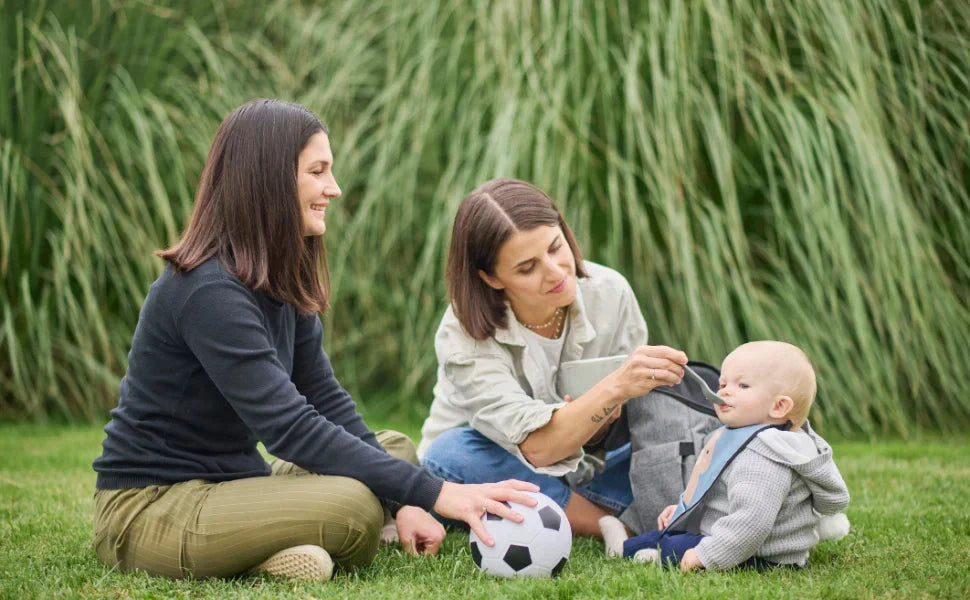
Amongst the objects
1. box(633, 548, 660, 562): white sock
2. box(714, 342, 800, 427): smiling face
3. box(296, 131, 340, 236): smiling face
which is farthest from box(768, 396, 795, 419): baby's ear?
box(296, 131, 340, 236): smiling face

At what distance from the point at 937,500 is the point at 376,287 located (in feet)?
9.74

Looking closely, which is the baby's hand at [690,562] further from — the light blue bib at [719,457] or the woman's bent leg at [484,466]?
the woman's bent leg at [484,466]

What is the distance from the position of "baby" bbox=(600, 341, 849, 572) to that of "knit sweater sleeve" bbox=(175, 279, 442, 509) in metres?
0.68

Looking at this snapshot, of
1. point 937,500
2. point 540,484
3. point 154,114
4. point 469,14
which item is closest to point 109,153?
point 154,114

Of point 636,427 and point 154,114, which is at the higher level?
point 154,114

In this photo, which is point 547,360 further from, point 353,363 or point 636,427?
point 353,363

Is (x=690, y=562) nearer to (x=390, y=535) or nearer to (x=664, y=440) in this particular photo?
(x=664, y=440)

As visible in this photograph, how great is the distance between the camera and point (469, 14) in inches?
208

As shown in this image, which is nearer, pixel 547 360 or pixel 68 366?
pixel 547 360

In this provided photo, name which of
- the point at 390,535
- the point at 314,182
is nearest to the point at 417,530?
the point at 390,535

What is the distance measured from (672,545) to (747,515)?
27 cm

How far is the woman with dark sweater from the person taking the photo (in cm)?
250

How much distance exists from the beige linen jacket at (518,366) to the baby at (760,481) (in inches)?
16.7

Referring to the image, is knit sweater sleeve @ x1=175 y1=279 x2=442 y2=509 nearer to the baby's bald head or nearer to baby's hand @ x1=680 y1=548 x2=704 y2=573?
baby's hand @ x1=680 y1=548 x2=704 y2=573
